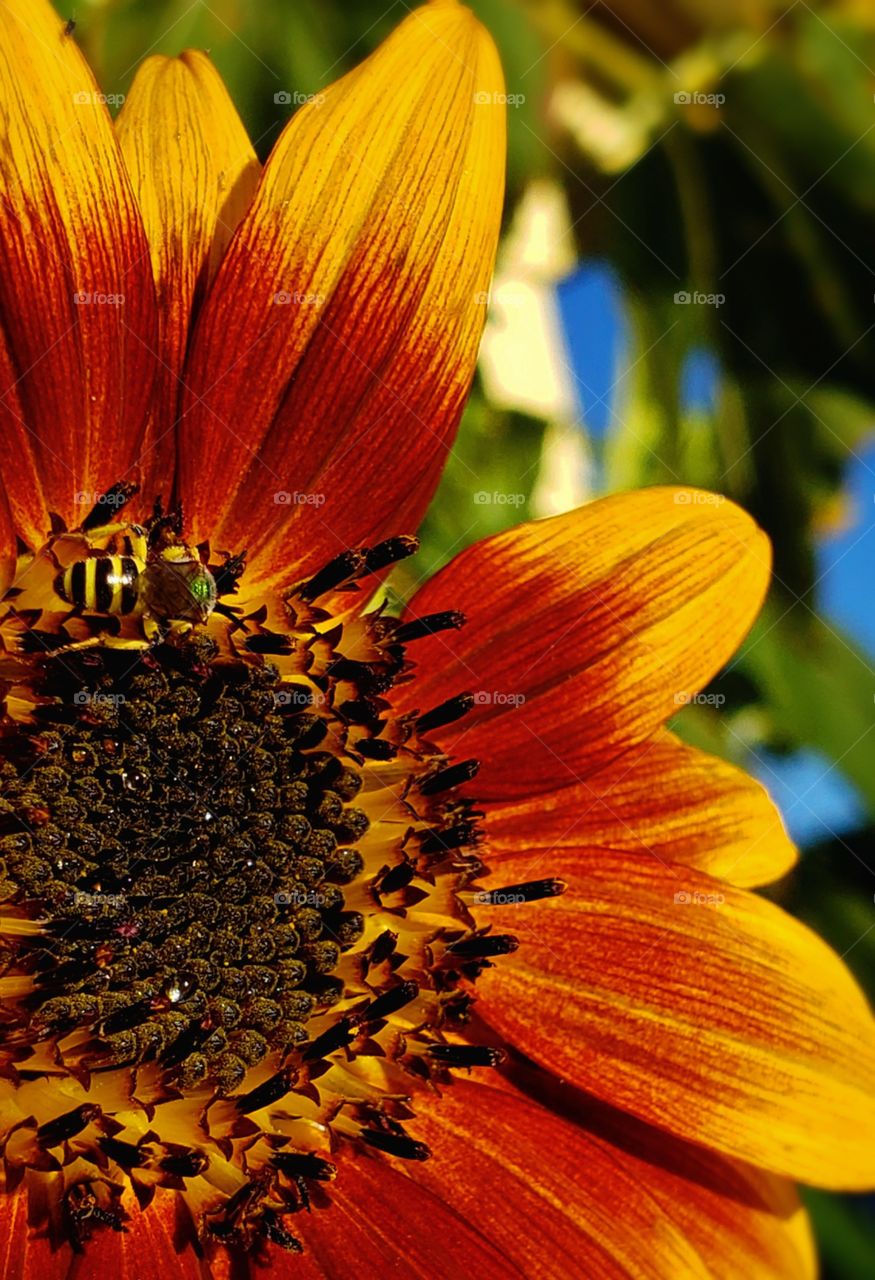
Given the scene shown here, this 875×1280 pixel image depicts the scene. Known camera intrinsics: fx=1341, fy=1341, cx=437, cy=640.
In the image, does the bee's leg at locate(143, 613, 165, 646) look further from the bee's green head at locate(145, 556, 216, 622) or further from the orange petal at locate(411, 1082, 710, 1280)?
the orange petal at locate(411, 1082, 710, 1280)

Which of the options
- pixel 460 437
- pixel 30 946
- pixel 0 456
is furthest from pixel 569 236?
pixel 30 946

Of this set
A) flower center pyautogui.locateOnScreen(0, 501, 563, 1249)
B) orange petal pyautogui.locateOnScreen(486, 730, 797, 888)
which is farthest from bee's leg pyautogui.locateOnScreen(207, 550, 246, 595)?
orange petal pyautogui.locateOnScreen(486, 730, 797, 888)

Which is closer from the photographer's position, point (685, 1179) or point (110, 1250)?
point (110, 1250)

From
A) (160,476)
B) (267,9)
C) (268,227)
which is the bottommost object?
(160,476)

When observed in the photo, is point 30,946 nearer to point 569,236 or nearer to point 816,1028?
point 816,1028

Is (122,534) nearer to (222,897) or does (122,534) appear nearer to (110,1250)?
(222,897)

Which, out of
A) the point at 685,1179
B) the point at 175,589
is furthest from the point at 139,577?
the point at 685,1179

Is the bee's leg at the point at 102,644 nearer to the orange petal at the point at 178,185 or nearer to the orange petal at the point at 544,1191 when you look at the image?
the orange petal at the point at 178,185
